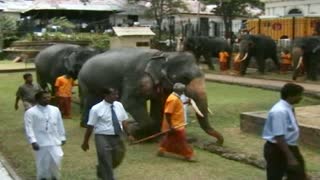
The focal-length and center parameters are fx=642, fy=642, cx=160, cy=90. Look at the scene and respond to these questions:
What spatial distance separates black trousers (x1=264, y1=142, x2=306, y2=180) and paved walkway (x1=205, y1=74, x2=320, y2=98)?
12.2 metres

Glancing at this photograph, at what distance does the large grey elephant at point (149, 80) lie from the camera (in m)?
10.8

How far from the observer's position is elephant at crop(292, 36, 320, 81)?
22766 mm

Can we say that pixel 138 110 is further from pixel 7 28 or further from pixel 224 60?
pixel 7 28

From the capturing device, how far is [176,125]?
10023 mm

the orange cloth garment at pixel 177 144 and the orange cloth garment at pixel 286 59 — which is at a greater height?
the orange cloth garment at pixel 177 144

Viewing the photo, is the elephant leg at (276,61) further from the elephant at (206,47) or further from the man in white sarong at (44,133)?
the man in white sarong at (44,133)

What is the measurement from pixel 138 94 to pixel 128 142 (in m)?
0.95

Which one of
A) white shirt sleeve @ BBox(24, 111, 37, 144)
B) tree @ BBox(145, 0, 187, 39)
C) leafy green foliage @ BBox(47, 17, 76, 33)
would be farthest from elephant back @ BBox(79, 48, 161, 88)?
tree @ BBox(145, 0, 187, 39)

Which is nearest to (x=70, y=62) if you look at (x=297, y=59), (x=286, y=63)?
(x=297, y=59)

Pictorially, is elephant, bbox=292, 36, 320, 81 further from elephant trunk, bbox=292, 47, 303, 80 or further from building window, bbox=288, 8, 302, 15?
building window, bbox=288, 8, 302, 15

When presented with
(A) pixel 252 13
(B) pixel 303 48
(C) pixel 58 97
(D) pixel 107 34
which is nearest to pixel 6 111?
(C) pixel 58 97

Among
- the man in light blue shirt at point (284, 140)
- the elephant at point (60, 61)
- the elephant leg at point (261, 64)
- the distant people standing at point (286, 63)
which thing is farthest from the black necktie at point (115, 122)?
the distant people standing at point (286, 63)

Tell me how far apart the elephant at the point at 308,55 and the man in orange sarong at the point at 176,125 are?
525 inches

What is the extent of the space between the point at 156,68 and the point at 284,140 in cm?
516
